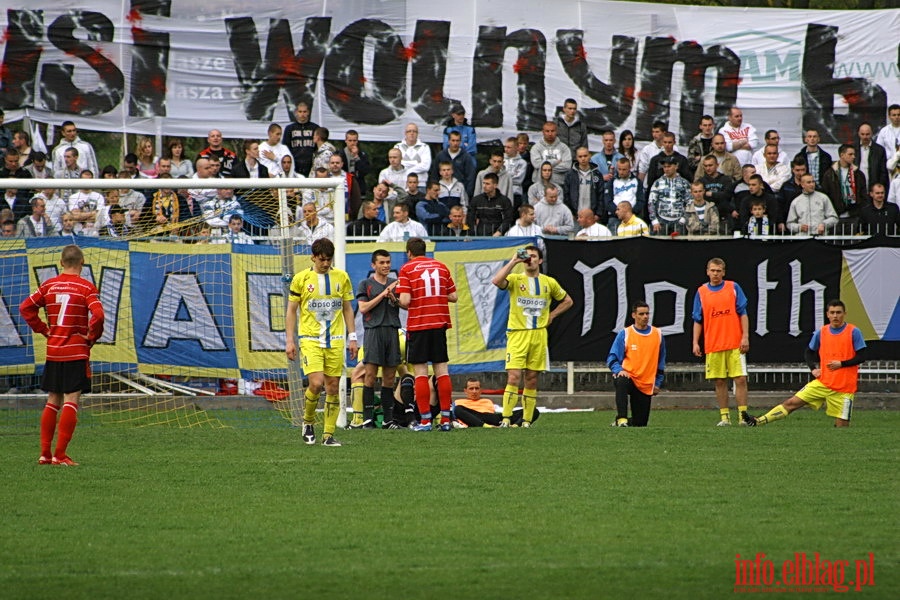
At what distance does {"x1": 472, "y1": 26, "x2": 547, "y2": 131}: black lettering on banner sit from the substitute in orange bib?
688cm

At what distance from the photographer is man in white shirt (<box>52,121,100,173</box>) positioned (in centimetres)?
2016

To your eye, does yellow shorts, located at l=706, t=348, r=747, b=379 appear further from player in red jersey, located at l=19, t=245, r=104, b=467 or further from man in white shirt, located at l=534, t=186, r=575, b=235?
player in red jersey, located at l=19, t=245, r=104, b=467

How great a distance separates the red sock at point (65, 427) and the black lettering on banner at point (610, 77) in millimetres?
12569

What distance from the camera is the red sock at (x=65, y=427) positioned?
11578 mm

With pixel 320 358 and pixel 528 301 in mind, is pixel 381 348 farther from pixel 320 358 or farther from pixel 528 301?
pixel 320 358

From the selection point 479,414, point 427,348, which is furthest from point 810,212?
point 427,348

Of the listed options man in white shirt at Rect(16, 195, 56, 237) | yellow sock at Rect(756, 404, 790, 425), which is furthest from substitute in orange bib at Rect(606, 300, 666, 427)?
man in white shirt at Rect(16, 195, 56, 237)

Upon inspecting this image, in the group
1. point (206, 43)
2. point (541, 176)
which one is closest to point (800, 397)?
point (541, 176)

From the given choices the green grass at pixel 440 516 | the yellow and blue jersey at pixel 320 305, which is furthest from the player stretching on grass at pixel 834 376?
the yellow and blue jersey at pixel 320 305

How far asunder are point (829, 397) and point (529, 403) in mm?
3793

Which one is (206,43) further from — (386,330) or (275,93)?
(386,330)

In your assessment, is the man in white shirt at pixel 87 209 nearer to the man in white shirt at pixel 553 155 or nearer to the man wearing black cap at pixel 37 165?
the man wearing black cap at pixel 37 165

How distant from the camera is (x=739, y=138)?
849 inches

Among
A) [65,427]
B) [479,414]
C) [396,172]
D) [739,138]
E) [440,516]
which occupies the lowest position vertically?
[479,414]
